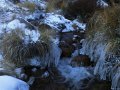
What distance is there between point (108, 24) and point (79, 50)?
2.70 ft

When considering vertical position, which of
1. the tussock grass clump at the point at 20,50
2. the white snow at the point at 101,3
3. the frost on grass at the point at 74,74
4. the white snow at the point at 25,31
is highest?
the white snow at the point at 101,3

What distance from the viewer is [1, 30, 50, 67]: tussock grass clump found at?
6.55m

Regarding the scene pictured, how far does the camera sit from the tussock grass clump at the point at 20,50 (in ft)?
21.5

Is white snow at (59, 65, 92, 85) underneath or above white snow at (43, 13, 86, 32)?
underneath

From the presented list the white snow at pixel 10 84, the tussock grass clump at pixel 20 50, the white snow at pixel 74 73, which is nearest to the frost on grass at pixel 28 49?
the tussock grass clump at pixel 20 50

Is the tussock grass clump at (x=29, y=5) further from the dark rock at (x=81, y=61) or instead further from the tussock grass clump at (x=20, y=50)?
the dark rock at (x=81, y=61)

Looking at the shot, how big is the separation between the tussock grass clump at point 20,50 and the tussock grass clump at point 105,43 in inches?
34.2

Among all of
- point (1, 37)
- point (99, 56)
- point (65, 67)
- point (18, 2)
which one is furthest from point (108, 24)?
point (18, 2)

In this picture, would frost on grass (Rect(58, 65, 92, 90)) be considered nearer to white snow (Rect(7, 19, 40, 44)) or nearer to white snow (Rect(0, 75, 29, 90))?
white snow (Rect(7, 19, 40, 44))

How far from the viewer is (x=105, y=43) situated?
640cm

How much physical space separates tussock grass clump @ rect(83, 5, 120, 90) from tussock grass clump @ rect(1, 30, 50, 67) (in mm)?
869

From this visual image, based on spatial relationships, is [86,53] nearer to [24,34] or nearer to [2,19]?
[24,34]

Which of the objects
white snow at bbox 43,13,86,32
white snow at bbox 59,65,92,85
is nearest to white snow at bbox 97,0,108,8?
white snow at bbox 43,13,86,32

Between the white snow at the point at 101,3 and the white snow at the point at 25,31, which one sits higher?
the white snow at the point at 101,3
